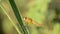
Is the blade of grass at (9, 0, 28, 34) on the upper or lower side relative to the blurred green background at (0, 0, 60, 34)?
upper

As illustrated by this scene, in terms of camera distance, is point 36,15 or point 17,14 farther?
point 36,15

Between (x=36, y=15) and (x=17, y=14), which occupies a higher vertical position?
(x=17, y=14)

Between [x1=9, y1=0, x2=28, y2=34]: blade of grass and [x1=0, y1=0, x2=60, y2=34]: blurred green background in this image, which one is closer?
[x1=9, y1=0, x2=28, y2=34]: blade of grass

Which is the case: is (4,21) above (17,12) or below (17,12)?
below

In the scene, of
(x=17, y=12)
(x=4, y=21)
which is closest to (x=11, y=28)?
(x=4, y=21)

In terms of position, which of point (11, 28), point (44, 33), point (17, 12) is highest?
point (17, 12)

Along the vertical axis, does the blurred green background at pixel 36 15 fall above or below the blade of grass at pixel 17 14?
below

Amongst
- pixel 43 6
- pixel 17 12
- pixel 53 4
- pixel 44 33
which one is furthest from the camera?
pixel 53 4

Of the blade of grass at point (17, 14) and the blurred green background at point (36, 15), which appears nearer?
the blade of grass at point (17, 14)

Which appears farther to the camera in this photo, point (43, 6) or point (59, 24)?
point (43, 6)

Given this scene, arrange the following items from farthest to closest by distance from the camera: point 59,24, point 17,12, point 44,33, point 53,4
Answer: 1. point 53,4
2. point 59,24
3. point 44,33
4. point 17,12

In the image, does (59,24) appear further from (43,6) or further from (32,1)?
(32,1)
